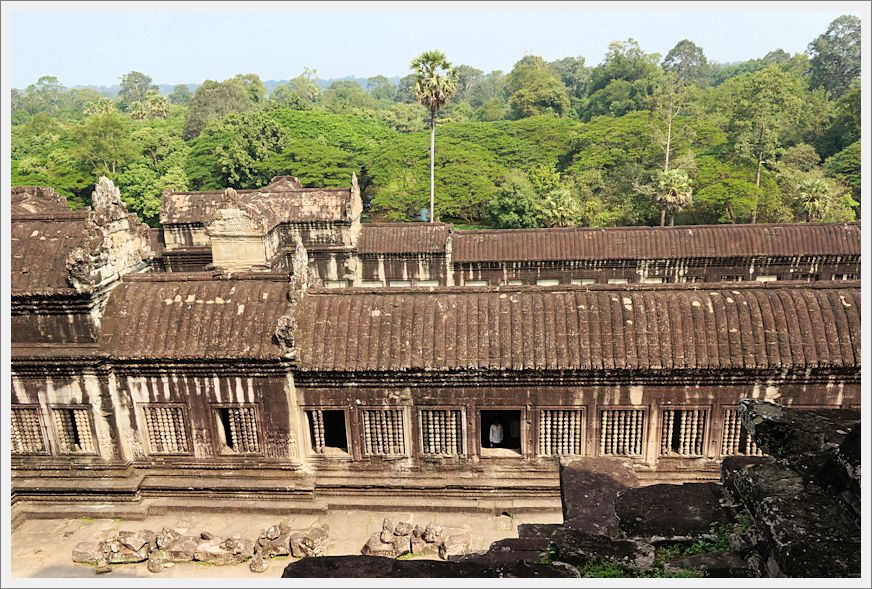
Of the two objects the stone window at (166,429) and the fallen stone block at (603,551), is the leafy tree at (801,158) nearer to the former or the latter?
the stone window at (166,429)

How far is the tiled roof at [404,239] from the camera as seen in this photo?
27.2 meters

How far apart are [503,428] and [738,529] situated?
8.84 m

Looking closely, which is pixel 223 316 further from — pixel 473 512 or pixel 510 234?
pixel 510 234

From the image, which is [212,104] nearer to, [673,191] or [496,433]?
[673,191]

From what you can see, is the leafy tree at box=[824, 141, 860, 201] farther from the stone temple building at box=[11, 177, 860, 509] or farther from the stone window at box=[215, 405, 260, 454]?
the stone window at box=[215, 405, 260, 454]

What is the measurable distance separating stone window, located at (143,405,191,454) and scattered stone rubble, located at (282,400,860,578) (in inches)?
333

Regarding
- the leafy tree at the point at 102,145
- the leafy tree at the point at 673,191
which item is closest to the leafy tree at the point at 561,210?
the leafy tree at the point at 673,191

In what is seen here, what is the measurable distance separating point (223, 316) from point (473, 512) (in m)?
6.81

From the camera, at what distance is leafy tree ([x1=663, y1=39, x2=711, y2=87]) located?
13888cm

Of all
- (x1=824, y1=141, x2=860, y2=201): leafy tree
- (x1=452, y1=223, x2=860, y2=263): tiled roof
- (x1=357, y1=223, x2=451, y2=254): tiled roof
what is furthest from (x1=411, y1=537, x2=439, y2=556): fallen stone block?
(x1=824, y1=141, x2=860, y2=201): leafy tree

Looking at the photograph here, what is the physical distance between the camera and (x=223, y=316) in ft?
43.1

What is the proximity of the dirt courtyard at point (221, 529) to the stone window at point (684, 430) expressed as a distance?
2.79 meters

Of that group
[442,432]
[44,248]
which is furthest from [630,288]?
[44,248]

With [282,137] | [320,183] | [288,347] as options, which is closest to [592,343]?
[288,347]
